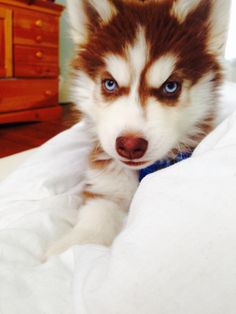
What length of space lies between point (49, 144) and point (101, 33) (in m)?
0.64

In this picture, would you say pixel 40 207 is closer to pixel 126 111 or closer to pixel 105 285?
pixel 126 111

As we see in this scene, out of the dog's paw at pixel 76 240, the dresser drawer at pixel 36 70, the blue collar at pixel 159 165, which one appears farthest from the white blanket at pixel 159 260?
the dresser drawer at pixel 36 70

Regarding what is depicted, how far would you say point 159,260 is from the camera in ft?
1.78

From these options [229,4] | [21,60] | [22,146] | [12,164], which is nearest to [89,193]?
[229,4]

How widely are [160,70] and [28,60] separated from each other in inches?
103

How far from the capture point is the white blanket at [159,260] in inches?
20.4

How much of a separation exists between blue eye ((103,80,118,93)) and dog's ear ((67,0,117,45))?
214mm

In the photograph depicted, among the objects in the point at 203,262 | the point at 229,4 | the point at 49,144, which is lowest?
the point at 49,144

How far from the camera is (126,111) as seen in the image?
964 mm

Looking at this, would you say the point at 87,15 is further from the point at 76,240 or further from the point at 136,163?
the point at 76,240

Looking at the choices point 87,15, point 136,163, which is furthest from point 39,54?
point 136,163

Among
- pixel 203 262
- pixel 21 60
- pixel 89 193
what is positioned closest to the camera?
pixel 203 262

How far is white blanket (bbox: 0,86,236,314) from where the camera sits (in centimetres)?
52

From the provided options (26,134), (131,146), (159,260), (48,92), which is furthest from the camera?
(48,92)
